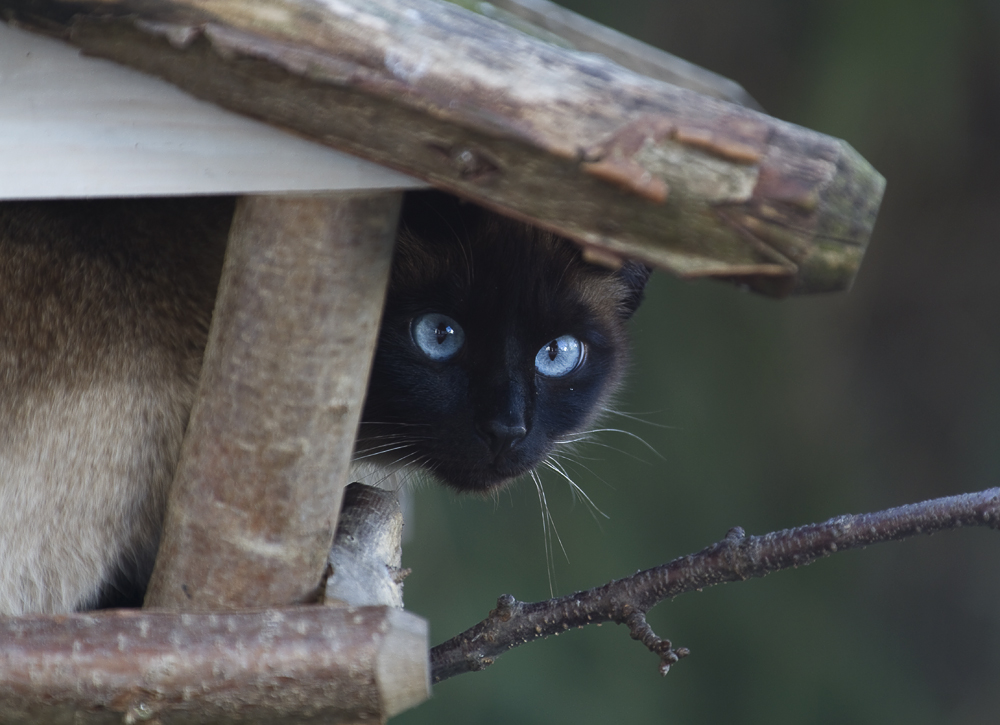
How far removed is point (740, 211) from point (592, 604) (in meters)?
0.46

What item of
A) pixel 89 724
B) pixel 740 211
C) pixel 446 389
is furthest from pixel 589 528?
pixel 740 211

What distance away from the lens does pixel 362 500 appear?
96 cm

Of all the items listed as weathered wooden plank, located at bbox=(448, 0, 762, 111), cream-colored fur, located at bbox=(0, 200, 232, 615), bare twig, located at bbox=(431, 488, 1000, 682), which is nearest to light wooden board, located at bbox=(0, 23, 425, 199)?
cream-colored fur, located at bbox=(0, 200, 232, 615)

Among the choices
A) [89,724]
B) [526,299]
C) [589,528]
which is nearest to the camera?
[89,724]

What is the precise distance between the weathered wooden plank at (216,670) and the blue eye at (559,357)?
408 millimetres

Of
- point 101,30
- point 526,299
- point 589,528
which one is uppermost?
point 101,30

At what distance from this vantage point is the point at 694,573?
2.79ft

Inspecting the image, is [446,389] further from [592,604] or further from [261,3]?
[261,3]

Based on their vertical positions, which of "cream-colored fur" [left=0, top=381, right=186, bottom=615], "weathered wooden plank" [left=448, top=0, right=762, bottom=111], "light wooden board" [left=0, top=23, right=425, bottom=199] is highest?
"light wooden board" [left=0, top=23, right=425, bottom=199]

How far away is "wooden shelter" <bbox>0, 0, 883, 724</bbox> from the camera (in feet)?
1.76

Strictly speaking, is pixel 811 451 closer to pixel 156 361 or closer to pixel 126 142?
pixel 156 361

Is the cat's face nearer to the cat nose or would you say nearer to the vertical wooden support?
the cat nose

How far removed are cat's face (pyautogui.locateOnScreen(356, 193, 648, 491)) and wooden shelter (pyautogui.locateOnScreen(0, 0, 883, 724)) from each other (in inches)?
9.5

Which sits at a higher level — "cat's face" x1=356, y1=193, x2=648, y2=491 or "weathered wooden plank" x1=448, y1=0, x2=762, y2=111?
"weathered wooden plank" x1=448, y1=0, x2=762, y2=111
